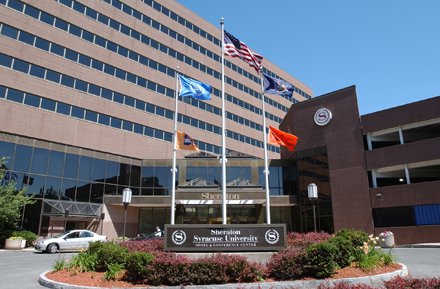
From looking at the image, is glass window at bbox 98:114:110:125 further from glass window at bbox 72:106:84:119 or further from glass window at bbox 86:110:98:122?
glass window at bbox 72:106:84:119

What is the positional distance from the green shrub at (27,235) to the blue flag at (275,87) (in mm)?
23438

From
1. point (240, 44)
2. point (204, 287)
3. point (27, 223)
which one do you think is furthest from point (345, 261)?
point (27, 223)

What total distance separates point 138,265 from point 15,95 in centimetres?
2986

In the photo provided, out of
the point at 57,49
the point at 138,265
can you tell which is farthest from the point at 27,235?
the point at 138,265

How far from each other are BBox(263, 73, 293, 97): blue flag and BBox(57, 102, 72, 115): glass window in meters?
24.5

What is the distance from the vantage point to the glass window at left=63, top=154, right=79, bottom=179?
1465 inches

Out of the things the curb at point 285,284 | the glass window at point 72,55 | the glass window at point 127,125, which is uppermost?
the glass window at point 72,55

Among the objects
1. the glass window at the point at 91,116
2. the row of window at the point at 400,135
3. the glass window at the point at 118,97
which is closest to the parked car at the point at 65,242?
the glass window at the point at 91,116

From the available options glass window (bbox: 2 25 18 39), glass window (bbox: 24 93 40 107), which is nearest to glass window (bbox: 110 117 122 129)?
glass window (bbox: 24 93 40 107)

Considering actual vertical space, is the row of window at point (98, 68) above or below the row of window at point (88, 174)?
above

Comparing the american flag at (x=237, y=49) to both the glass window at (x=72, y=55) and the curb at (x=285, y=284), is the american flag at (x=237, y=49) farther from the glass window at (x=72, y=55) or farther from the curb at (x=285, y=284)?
the glass window at (x=72, y=55)

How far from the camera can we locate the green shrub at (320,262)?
11477 millimetres

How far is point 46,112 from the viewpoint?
120 feet

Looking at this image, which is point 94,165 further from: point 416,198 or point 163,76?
point 416,198
